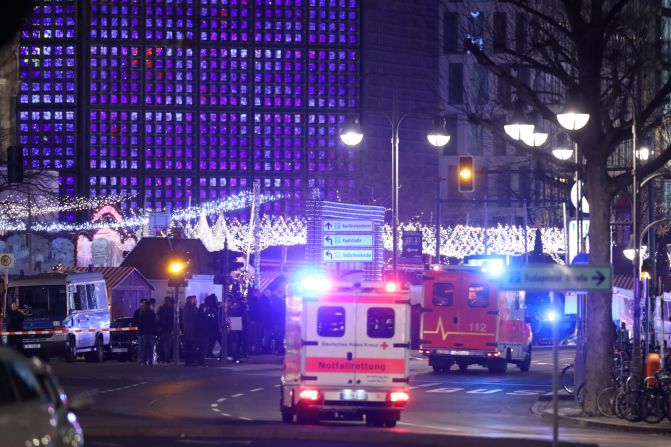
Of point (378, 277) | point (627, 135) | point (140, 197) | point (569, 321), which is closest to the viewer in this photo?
point (627, 135)

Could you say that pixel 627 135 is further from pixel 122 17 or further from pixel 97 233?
pixel 122 17

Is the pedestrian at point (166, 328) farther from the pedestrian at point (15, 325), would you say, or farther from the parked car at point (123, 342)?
the pedestrian at point (15, 325)

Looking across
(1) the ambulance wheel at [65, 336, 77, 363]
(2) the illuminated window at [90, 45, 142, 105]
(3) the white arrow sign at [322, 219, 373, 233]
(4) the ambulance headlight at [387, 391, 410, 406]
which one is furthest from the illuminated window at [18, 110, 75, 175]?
(4) the ambulance headlight at [387, 391, 410, 406]

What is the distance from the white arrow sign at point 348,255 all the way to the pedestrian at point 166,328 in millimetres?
5315

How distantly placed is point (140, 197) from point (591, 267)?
332ft

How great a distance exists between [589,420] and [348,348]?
598 centimetres

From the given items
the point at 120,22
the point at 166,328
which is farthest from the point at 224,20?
the point at 166,328

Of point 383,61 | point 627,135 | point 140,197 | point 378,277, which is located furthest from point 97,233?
point 383,61

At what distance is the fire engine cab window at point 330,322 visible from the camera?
78.8 ft

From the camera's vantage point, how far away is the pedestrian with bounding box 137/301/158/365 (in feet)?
135

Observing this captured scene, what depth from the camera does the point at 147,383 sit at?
3569 cm

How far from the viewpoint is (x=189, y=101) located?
121 m

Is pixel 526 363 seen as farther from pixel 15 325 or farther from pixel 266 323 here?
pixel 15 325

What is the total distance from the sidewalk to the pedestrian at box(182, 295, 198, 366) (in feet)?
40.8
